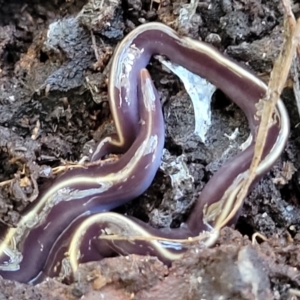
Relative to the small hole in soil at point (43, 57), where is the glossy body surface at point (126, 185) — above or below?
below

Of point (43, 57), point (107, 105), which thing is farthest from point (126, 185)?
point (43, 57)

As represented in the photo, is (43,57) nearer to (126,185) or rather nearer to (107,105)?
(107,105)

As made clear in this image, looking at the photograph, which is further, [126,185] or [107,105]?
[107,105]

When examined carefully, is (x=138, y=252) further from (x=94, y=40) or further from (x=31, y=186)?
(x=94, y=40)

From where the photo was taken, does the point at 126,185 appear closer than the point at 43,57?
Yes

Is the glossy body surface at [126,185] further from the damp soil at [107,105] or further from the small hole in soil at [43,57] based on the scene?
the small hole in soil at [43,57]

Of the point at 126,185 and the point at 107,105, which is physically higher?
the point at 107,105

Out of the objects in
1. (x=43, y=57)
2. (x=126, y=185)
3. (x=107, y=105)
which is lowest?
(x=126, y=185)

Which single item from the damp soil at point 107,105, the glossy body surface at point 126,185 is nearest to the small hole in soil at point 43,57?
the damp soil at point 107,105

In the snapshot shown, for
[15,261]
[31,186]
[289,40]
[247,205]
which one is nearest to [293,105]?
[247,205]
